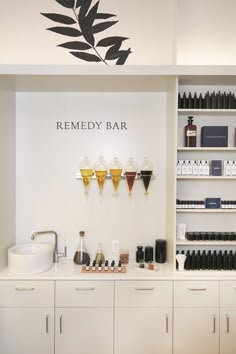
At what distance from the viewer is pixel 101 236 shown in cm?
265

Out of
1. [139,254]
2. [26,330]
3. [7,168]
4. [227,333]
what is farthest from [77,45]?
[227,333]

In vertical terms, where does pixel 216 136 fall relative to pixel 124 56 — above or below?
below

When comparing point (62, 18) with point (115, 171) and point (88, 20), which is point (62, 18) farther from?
point (115, 171)

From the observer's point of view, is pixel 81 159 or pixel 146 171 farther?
pixel 81 159

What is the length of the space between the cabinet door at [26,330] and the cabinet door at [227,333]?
1.32 metres

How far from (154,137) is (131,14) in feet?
3.85

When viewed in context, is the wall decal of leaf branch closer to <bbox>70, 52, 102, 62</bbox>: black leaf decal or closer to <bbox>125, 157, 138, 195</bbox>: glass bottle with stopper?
<bbox>70, 52, 102, 62</bbox>: black leaf decal

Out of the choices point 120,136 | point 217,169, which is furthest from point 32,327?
point 217,169

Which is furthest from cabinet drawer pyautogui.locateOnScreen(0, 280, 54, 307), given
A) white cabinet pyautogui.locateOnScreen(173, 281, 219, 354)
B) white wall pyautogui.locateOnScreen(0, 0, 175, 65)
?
white wall pyautogui.locateOnScreen(0, 0, 175, 65)

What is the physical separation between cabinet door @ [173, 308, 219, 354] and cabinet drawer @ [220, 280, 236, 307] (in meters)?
0.12

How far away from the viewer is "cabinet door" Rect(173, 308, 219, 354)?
218cm

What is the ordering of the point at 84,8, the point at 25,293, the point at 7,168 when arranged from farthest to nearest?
the point at 84,8 < the point at 7,168 < the point at 25,293

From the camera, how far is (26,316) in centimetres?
218

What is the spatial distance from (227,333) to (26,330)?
156 cm
